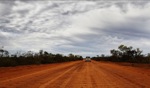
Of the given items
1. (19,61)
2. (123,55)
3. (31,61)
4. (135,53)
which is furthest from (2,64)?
(123,55)

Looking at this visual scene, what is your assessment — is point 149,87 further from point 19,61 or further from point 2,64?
point 19,61

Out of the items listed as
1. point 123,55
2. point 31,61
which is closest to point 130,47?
point 123,55

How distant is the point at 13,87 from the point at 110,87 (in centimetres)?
459

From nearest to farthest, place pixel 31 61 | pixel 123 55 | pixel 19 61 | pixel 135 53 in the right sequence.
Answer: pixel 19 61 → pixel 31 61 → pixel 135 53 → pixel 123 55

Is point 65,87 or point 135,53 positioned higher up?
point 135,53

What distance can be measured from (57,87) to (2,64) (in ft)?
90.3

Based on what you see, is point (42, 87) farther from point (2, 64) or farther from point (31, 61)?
point (31, 61)

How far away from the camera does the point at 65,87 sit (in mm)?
13469

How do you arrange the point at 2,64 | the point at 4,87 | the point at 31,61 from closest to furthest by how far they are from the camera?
the point at 4,87
the point at 2,64
the point at 31,61

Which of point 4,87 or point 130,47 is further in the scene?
point 130,47

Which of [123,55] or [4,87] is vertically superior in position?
[123,55]

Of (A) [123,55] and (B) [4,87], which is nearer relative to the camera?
(B) [4,87]

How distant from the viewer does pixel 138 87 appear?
44.9 feet

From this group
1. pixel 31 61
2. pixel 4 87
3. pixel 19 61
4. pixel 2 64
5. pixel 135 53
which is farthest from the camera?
pixel 135 53
